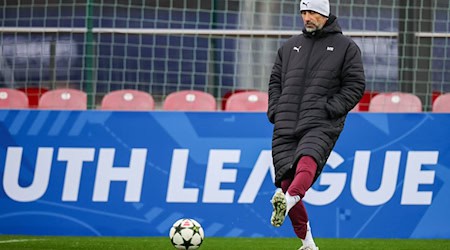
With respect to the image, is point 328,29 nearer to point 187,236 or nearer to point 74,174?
point 187,236

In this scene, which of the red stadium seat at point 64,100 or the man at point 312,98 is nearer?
the man at point 312,98

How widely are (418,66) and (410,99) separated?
363 millimetres

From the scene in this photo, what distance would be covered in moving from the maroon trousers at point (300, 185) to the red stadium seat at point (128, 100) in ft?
14.1

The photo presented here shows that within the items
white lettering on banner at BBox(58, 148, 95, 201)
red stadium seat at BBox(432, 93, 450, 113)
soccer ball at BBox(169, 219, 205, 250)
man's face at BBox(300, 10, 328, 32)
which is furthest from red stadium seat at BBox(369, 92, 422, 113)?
soccer ball at BBox(169, 219, 205, 250)

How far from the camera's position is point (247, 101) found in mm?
12523

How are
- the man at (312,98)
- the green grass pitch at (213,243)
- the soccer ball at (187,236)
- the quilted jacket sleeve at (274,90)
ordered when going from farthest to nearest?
1. the green grass pitch at (213,243)
2. the quilted jacket sleeve at (274,90)
3. the soccer ball at (187,236)
4. the man at (312,98)

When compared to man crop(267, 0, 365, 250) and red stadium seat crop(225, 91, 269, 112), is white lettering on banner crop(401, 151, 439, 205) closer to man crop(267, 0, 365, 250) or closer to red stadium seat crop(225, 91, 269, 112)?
red stadium seat crop(225, 91, 269, 112)

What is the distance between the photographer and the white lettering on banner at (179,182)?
11.8 metres

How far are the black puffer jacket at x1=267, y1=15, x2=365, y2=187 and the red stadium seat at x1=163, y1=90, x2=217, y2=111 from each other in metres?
3.99

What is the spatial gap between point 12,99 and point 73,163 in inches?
46.7

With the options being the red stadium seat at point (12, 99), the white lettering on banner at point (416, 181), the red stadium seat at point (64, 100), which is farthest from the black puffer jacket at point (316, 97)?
the red stadium seat at point (12, 99)

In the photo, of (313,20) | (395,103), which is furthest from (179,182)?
(313,20)

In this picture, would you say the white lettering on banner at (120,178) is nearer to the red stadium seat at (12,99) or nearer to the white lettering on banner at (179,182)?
the white lettering on banner at (179,182)

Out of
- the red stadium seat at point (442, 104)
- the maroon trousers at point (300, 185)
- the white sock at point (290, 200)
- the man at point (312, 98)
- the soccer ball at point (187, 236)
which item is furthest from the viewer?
the red stadium seat at point (442, 104)
